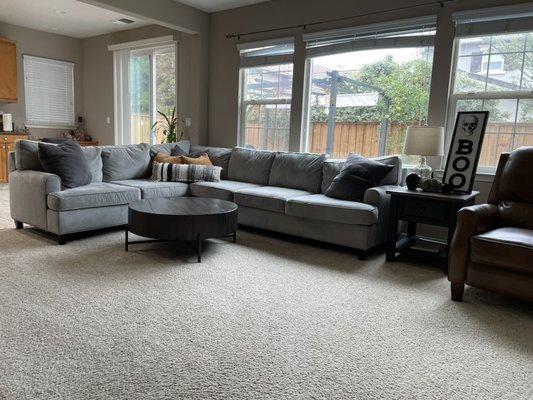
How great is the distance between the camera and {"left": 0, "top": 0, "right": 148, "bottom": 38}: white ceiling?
18.6 ft

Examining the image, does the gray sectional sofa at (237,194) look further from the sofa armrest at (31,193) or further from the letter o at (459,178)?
the letter o at (459,178)

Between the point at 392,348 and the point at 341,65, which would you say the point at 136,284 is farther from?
the point at 341,65

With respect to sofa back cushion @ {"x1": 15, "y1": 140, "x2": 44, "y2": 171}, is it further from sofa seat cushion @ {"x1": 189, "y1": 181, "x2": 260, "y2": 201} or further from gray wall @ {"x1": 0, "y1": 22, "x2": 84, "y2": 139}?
gray wall @ {"x1": 0, "y1": 22, "x2": 84, "y2": 139}

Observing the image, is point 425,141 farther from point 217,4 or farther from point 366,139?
point 217,4

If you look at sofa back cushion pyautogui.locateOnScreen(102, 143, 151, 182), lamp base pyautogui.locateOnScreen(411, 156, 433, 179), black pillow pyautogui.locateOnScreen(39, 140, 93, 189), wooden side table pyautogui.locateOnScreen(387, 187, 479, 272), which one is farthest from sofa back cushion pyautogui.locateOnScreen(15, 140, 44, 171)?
lamp base pyautogui.locateOnScreen(411, 156, 433, 179)

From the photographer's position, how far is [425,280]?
10.1 feet

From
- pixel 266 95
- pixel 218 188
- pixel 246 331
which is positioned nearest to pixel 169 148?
pixel 218 188

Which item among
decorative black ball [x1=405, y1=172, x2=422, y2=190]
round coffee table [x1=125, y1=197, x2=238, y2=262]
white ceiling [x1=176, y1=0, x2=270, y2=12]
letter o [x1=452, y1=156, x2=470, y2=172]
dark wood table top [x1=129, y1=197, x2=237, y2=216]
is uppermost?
white ceiling [x1=176, y1=0, x2=270, y2=12]

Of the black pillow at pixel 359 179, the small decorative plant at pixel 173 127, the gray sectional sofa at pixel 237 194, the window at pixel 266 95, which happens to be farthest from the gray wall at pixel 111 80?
the black pillow at pixel 359 179

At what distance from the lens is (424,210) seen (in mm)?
3277

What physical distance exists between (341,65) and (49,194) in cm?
333

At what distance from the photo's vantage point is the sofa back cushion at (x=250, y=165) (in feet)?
15.8

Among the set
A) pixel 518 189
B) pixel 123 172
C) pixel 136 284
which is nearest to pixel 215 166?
pixel 123 172

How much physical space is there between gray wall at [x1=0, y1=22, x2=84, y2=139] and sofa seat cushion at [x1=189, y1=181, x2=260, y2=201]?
4378mm
